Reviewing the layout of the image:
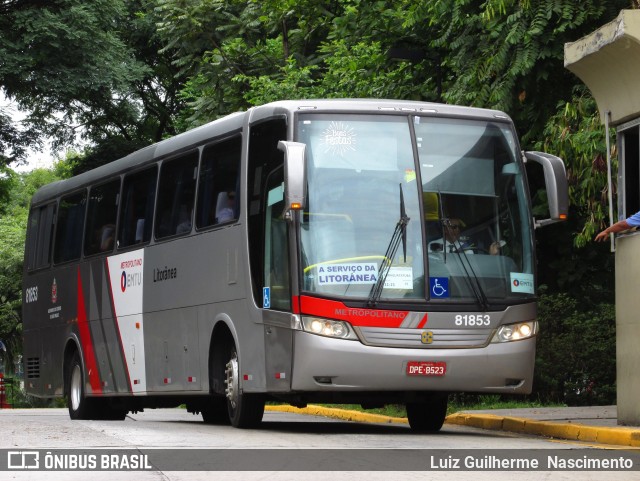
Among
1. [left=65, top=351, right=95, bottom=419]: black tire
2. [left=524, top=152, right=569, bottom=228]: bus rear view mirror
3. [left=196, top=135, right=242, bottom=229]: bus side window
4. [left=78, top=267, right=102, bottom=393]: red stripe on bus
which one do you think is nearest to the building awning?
[left=524, top=152, right=569, bottom=228]: bus rear view mirror

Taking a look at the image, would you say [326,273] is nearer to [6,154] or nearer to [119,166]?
[119,166]

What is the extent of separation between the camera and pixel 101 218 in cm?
2162

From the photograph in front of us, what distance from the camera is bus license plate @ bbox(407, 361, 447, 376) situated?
573 inches

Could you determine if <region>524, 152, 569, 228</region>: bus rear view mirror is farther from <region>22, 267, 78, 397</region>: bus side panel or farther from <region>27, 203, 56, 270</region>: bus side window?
<region>27, 203, 56, 270</region>: bus side window

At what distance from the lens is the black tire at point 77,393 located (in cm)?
2245

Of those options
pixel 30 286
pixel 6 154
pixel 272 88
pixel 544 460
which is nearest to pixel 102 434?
pixel 544 460

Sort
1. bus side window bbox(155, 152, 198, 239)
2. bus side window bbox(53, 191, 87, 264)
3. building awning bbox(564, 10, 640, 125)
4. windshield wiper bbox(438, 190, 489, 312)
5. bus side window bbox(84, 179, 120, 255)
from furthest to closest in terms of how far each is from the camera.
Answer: bus side window bbox(53, 191, 87, 264) < bus side window bbox(84, 179, 120, 255) < bus side window bbox(155, 152, 198, 239) < building awning bbox(564, 10, 640, 125) < windshield wiper bbox(438, 190, 489, 312)

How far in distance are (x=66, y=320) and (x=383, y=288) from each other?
984 cm

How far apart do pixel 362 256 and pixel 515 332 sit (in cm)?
190

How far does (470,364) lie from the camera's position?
48.4ft

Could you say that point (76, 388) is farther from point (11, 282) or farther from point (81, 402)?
point (11, 282)

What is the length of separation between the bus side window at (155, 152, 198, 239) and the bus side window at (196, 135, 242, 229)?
1.13 feet

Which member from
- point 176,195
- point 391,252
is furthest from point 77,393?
point 391,252

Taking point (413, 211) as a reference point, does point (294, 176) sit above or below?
above
